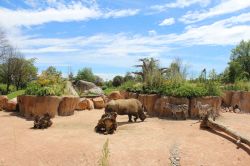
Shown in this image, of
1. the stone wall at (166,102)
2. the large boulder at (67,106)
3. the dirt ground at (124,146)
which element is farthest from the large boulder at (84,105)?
the dirt ground at (124,146)

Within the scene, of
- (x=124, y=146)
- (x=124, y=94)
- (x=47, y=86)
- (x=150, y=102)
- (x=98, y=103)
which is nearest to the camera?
(x=124, y=146)

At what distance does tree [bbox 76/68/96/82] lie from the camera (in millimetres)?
40625

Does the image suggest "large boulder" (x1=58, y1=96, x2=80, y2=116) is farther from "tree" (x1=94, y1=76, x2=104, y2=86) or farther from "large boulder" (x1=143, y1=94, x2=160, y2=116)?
"tree" (x1=94, y1=76, x2=104, y2=86)

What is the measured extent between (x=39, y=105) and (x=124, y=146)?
5587 mm

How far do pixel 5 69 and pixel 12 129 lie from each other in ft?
104

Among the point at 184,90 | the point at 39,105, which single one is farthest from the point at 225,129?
the point at 39,105

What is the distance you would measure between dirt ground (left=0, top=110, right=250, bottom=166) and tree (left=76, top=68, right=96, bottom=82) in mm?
27955

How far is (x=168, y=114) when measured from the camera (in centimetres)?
1458

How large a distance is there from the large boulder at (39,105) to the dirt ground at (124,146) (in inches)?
60.6

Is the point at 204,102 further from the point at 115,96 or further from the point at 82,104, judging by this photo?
the point at 115,96

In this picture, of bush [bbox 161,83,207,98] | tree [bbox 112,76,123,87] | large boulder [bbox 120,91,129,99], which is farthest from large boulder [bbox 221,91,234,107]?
tree [bbox 112,76,123,87]

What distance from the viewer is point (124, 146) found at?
9.78 meters

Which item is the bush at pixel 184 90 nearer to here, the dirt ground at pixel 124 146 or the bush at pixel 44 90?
the dirt ground at pixel 124 146

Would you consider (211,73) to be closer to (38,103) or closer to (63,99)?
(63,99)
